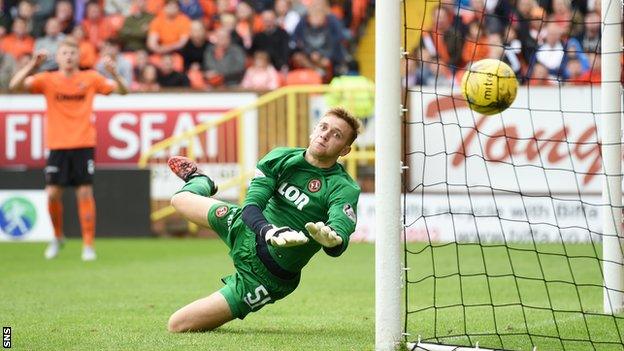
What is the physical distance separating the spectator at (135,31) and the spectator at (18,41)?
158cm

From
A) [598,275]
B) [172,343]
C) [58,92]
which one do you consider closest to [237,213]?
[172,343]

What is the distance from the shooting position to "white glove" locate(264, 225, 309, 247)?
625 centimetres

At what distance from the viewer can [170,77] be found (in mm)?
18922

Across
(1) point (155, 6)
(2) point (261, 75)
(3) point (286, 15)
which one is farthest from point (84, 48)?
(3) point (286, 15)

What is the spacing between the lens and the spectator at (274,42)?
19.2 meters

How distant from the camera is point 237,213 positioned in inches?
305

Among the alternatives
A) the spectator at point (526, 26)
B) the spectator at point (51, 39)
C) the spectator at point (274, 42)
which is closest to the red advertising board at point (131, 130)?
the spectator at point (274, 42)

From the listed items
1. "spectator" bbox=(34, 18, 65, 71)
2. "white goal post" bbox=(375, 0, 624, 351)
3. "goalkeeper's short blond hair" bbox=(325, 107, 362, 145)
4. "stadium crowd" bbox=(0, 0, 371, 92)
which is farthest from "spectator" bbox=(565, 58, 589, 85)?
"white goal post" bbox=(375, 0, 624, 351)

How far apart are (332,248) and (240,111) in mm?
11179

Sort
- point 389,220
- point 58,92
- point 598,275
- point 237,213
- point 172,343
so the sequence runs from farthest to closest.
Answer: point 58,92 → point 598,275 → point 237,213 → point 172,343 → point 389,220

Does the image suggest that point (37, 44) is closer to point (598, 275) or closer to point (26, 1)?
point (26, 1)

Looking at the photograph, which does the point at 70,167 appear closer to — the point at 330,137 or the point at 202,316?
the point at 202,316

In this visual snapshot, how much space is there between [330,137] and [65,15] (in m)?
14.3

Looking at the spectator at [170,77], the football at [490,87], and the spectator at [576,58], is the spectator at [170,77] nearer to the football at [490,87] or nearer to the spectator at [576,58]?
the spectator at [576,58]
